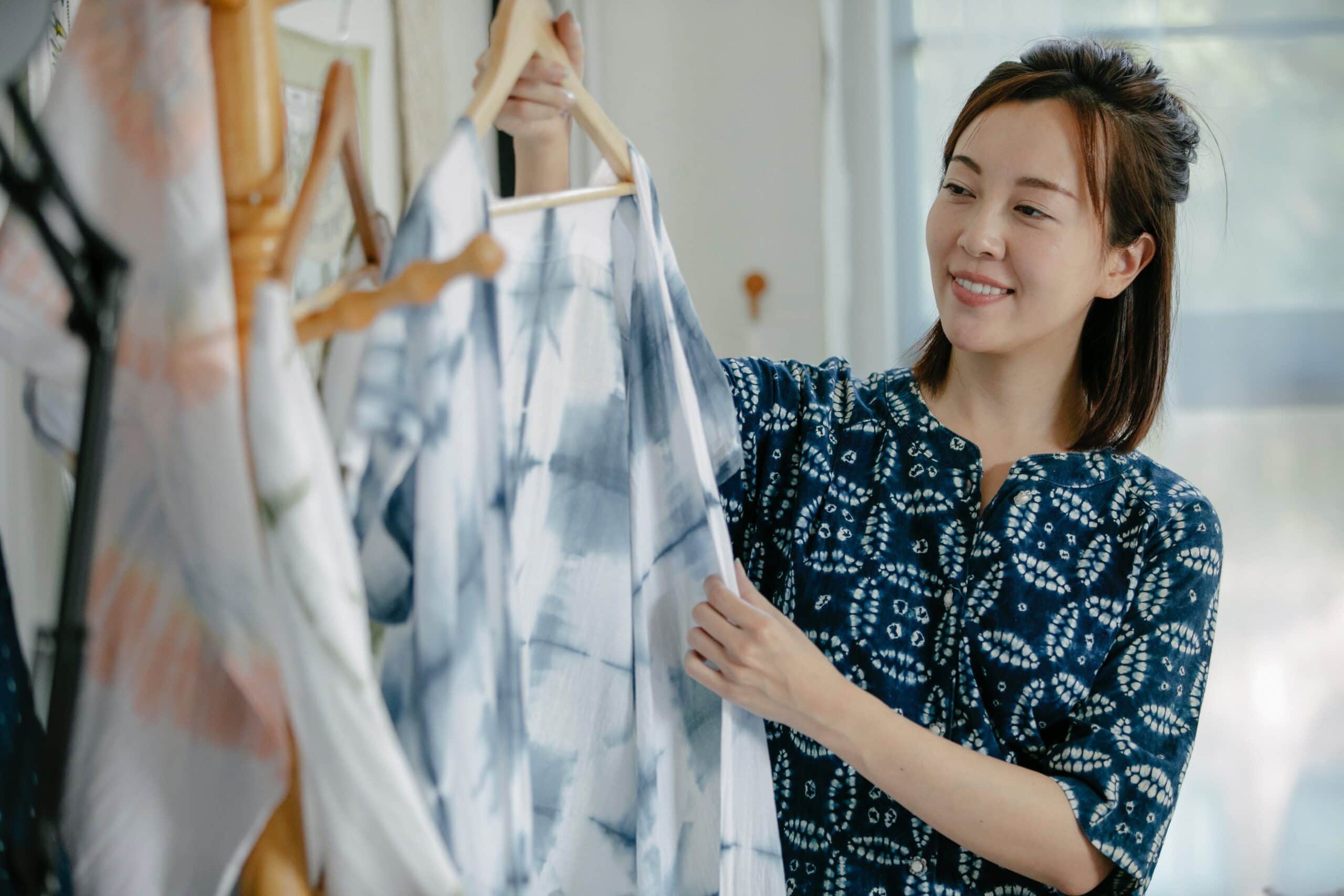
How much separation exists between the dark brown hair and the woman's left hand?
0.45 metres

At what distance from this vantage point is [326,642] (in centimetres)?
47

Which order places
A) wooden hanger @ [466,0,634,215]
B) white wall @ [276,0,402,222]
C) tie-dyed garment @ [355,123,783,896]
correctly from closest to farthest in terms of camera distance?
wooden hanger @ [466,0,634,215] → tie-dyed garment @ [355,123,783,896] → white wall @ [276,0,402,222]

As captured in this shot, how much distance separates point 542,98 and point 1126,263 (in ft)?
2.42

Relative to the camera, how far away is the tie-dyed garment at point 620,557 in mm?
777

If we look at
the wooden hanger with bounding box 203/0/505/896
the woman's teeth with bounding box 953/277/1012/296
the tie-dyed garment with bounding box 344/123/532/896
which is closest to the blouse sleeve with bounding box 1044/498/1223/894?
the woman's teeth with bounding box 953/277/1012/296

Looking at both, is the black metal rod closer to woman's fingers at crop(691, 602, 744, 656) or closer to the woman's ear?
woman's fingers at crop(691, 602, 744, 656)

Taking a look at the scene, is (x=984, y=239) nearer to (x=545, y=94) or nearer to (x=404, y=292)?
(x=545, y=94)

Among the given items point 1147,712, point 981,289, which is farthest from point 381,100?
point 1147,712

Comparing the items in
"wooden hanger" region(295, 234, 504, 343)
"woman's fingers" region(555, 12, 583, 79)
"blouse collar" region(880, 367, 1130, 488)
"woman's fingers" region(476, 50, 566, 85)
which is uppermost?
"woman's fingers" region(555, 12, 583, 79)

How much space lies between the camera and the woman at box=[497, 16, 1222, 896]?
916mm

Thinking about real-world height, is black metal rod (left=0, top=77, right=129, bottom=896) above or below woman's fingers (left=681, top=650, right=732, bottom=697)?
above

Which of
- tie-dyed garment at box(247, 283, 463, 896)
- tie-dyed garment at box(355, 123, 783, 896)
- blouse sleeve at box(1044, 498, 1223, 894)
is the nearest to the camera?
Answer: tie-dyed garment at box(247, 283, 463, 896)

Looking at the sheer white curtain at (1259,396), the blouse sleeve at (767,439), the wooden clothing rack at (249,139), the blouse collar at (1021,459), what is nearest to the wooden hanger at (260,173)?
the wooden clothing rack at (249,139)

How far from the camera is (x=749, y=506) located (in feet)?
3.63
